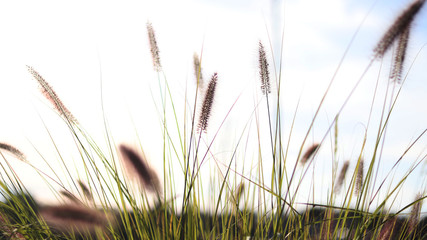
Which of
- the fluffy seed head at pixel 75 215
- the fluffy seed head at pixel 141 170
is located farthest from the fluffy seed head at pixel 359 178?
the fluffy seed head at pixel 75 215

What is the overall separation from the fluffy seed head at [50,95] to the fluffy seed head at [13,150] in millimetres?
339

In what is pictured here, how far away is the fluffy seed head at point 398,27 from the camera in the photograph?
1458 mm

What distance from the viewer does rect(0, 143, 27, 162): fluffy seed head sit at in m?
1.86

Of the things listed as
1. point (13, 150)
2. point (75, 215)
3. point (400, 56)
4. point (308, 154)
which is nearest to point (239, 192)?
point (308, 154)

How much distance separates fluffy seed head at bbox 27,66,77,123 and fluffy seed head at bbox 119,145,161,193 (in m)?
0.28

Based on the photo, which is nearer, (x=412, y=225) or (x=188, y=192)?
(x=188, y=192)

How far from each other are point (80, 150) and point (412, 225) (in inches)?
53.6

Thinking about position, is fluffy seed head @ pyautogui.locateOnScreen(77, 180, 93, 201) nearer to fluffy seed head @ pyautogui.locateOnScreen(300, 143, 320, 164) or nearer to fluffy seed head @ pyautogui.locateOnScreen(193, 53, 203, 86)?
fluffy seed head @ pyautogui.locateOnScreen(193, 53, 203, 86)

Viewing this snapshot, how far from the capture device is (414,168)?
1691 millimetres

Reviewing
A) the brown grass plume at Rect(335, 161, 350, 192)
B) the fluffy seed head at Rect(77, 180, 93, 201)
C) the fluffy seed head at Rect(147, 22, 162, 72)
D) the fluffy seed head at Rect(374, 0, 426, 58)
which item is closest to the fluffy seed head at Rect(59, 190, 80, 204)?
the fluffy seed head at Rect(77, 180, 93, 201)

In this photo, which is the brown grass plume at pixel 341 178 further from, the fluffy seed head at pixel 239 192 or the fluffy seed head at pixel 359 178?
the fluffy seed head at pixel 239 192

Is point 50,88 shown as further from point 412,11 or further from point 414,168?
point 414,168

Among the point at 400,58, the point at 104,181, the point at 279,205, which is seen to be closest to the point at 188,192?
the point at 279,205

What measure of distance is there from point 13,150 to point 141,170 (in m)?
0.64
